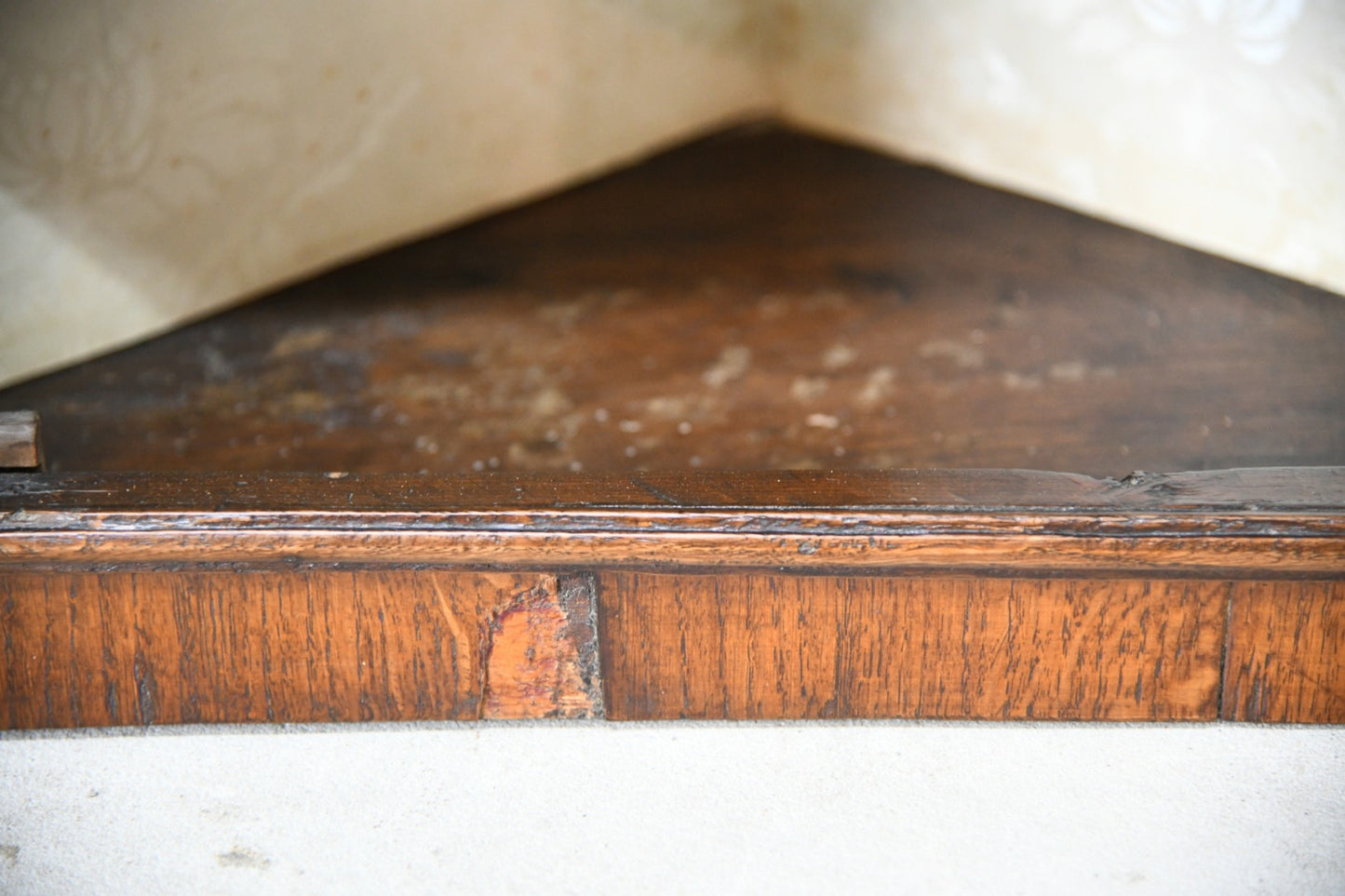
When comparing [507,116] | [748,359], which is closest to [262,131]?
[507,116]

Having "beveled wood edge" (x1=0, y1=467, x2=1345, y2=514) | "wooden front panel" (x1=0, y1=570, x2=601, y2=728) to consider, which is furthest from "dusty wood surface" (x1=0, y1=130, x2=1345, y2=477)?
"wooden front panel" (x1=0, y1=570, x2=601, y2=728)

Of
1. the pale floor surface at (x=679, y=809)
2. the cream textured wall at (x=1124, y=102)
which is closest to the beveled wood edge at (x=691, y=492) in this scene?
the pale floor surface at (x=679, y=809)

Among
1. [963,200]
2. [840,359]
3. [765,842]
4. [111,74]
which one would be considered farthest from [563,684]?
[963,200]

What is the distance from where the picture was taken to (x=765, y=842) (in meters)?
0.54

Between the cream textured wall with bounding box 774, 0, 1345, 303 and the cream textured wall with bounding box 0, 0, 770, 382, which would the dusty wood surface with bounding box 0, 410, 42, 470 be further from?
the cream textured wall with bounding box 774, 0, 1345, 303

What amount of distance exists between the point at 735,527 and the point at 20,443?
0.43m

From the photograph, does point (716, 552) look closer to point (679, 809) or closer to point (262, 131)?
point (679, 809)

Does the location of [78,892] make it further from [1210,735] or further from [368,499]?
[1210,735]

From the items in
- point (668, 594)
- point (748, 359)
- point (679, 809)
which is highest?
point (748, 359)

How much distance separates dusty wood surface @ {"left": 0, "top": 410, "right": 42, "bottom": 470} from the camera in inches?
25.0

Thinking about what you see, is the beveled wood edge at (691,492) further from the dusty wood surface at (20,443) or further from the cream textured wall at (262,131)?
the cream textured wall at (262,131)

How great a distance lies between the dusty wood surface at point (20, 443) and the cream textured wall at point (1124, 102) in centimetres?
118

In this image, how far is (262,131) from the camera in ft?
4.01

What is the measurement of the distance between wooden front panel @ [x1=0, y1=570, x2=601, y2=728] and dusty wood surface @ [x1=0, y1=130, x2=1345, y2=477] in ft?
0.93
